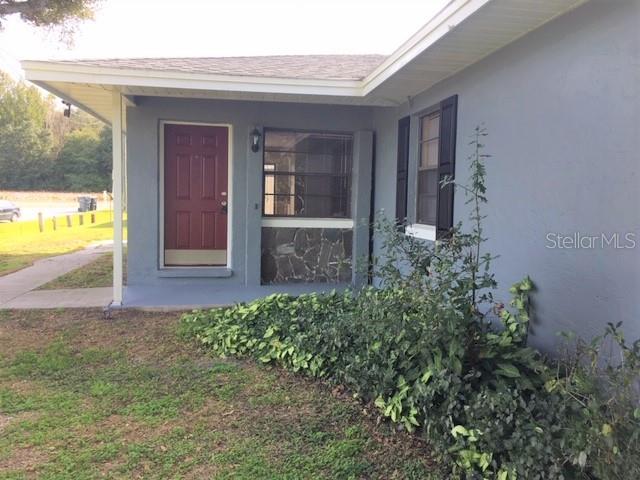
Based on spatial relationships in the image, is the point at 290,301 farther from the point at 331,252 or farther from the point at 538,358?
the point at 538,358

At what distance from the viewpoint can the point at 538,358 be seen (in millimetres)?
3490

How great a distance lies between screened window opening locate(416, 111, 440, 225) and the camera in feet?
18.6

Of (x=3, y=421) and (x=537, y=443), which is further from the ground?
(x=537, y=443)

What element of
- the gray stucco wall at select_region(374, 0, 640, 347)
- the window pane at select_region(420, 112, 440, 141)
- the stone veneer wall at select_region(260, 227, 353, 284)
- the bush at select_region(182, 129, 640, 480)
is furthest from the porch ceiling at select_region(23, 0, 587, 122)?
the stone veneer wall at select_region(260, 227, 353, 284)

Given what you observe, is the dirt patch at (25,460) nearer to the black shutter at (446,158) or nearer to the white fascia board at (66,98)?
the black shutter at (446,158)

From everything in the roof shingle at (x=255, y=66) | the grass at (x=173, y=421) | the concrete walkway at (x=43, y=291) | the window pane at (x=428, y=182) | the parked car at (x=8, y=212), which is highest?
the roof shingle at (x=255, y=66)

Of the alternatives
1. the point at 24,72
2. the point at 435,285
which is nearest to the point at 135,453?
the point at 435,285

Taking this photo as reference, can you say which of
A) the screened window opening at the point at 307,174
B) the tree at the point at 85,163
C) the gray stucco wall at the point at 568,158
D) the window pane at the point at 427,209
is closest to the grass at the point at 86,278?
the screened window opening at the point at 307,174

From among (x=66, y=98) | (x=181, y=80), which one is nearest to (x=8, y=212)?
(x=66, y=98)

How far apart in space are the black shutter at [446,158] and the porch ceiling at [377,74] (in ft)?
1.06

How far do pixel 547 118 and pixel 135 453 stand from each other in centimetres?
331

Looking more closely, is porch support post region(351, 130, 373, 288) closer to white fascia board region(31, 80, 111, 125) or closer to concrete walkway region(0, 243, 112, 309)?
concrete walkway region(0, 243, 112, 309)

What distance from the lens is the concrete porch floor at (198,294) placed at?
19.7 ft

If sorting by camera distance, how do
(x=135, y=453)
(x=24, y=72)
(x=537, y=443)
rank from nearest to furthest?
(x=537, y=443), (x=135, y=453), (x=24, y=72)
